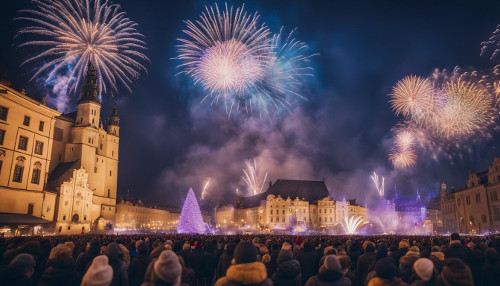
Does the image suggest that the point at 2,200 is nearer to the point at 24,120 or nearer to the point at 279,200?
the point at 24,120

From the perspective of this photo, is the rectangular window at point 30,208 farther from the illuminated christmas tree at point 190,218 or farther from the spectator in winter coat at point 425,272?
the spectator in winter coat at point 425,272

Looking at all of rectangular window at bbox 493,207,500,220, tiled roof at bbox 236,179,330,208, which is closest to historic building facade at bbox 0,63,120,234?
tiled roof at bbox 236,179,330,208

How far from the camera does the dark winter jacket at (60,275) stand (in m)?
5.16

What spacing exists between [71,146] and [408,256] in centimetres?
7099

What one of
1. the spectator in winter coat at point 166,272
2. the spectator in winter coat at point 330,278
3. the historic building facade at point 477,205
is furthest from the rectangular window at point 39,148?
the historic building facade at point 477,205

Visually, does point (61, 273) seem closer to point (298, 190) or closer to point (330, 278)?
point (330, 278)

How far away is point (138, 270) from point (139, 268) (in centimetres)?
4

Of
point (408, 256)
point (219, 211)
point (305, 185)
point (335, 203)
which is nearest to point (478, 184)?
point (335, 203)

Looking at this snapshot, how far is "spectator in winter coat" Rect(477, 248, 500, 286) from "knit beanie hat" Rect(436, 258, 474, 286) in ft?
9.11

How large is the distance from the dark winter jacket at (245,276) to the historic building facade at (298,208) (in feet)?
300

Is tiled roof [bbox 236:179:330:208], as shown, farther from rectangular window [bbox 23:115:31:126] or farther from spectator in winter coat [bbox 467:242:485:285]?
spectator in winter coat [bbox 467:242:485:285]

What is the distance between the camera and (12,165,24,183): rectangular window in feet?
135

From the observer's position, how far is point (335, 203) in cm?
10412

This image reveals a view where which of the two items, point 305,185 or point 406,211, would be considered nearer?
point 305,185
